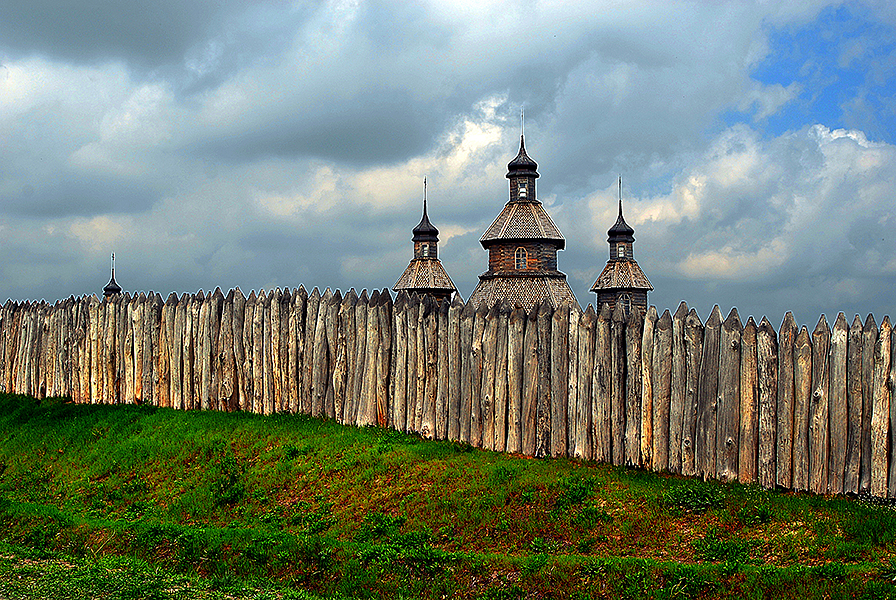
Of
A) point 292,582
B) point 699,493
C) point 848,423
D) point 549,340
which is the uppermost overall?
point 549,340

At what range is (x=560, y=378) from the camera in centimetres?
1079

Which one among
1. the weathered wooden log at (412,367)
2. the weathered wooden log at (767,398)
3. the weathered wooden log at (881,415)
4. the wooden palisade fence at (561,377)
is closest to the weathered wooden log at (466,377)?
the wooden palisade fence at (561,377)

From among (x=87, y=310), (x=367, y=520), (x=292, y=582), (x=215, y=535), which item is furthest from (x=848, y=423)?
(x=87, y=310)

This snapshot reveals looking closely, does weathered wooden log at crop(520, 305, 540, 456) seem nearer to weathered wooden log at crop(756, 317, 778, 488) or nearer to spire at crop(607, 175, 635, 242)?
weathered wooden log at crop(756, 317, 778, 488)

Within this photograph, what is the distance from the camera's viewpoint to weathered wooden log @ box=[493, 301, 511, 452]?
11.2m

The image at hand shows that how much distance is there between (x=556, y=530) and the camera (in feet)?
29.7

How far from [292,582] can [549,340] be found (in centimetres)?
448

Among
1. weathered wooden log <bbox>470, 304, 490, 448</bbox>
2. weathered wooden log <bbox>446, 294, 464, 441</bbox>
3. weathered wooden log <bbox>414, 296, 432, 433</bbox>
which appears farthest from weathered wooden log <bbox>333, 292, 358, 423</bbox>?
weathered wooden log <bbox>470, 304, 490, 448</bbox>

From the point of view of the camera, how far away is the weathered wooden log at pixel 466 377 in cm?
1145

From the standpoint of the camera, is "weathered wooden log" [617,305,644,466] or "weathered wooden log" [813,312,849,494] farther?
"weathered wooden log" [617,305,644,466]

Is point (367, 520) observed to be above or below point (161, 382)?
below

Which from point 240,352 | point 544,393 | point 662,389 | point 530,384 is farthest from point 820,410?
point 240,352

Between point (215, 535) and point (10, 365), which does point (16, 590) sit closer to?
point (215, 535)

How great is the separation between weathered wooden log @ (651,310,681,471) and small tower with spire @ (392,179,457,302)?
42902 millimetres
